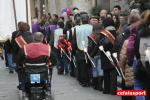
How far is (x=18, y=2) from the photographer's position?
13102 millimetres

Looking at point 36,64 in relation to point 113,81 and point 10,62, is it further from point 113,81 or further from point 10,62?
point 10,62

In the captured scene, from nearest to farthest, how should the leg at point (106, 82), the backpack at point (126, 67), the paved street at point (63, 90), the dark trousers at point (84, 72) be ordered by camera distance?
1. the backpack at point (126, 67)
2. the paved street at point (63, 90)
3. the leg at point (106, 82)
4. the dark trousers at point (84, 72)

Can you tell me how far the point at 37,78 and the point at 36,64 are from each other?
288 millimetres

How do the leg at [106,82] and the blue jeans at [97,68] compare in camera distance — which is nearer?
the leg at [106,82]

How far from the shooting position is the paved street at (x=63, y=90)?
1355cm

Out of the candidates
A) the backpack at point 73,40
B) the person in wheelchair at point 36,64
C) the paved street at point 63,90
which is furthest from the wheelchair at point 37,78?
the backpack at point 73,40

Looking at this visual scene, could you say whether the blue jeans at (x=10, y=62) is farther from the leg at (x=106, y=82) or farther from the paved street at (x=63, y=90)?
the leg at (x=106, y=82)

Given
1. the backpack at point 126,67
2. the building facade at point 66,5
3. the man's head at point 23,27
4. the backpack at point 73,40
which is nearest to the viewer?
the backpack at point 126,67

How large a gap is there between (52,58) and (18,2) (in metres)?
1.99

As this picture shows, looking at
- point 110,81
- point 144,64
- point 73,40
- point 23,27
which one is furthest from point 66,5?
point 144,64

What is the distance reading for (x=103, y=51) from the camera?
13453 mm

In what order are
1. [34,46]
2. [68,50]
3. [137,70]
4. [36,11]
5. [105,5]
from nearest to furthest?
[137,70] → [34,46] → [68,50] → [105,5] → [36,11]

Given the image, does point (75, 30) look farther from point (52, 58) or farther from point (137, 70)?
point (137, 70)

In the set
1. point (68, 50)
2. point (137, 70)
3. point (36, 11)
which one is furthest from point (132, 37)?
point (36, 11)
